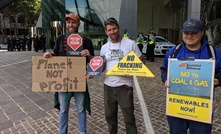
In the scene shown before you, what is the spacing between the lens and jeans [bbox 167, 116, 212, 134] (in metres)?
2.37

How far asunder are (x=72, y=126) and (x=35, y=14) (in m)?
43.1

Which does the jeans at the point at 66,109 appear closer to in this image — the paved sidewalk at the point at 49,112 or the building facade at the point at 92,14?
the paved sidewalk at the point at 49,112

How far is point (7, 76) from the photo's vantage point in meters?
8.95

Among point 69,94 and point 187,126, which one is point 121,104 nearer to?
point 69,94

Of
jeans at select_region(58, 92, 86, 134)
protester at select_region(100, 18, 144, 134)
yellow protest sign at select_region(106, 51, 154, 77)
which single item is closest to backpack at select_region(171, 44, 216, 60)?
yellow protest sign at select_region(106, 51, 154, 77)

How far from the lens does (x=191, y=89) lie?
238 centimetres

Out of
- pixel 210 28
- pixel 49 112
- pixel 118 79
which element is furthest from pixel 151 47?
pixel 118 79

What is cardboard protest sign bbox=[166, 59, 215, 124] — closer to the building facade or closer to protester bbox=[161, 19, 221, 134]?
protester bbox=[161, 19, 221, 134]

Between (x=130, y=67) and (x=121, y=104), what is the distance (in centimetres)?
54

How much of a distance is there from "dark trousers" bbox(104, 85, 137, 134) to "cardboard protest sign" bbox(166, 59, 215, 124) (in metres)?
0.65

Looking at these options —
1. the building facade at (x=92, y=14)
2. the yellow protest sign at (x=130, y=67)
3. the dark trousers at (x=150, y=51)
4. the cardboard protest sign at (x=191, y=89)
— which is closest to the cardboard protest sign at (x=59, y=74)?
the yellow protest sign at (x=130, y=67)

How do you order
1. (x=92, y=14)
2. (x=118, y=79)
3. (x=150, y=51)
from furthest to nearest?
(x=92, y=14) < (x=150, y=51) < (x=118, y=79)

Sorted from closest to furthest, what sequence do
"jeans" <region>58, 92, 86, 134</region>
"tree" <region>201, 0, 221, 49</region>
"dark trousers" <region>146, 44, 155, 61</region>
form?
"jeans" <region>58, 92, 86, 134</region>, "tree" <region>201, 0, 221, 49</region>, "dark trousers" <region>146, 44, 155, 61</region>

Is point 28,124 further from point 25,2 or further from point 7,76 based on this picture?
point 25,2
